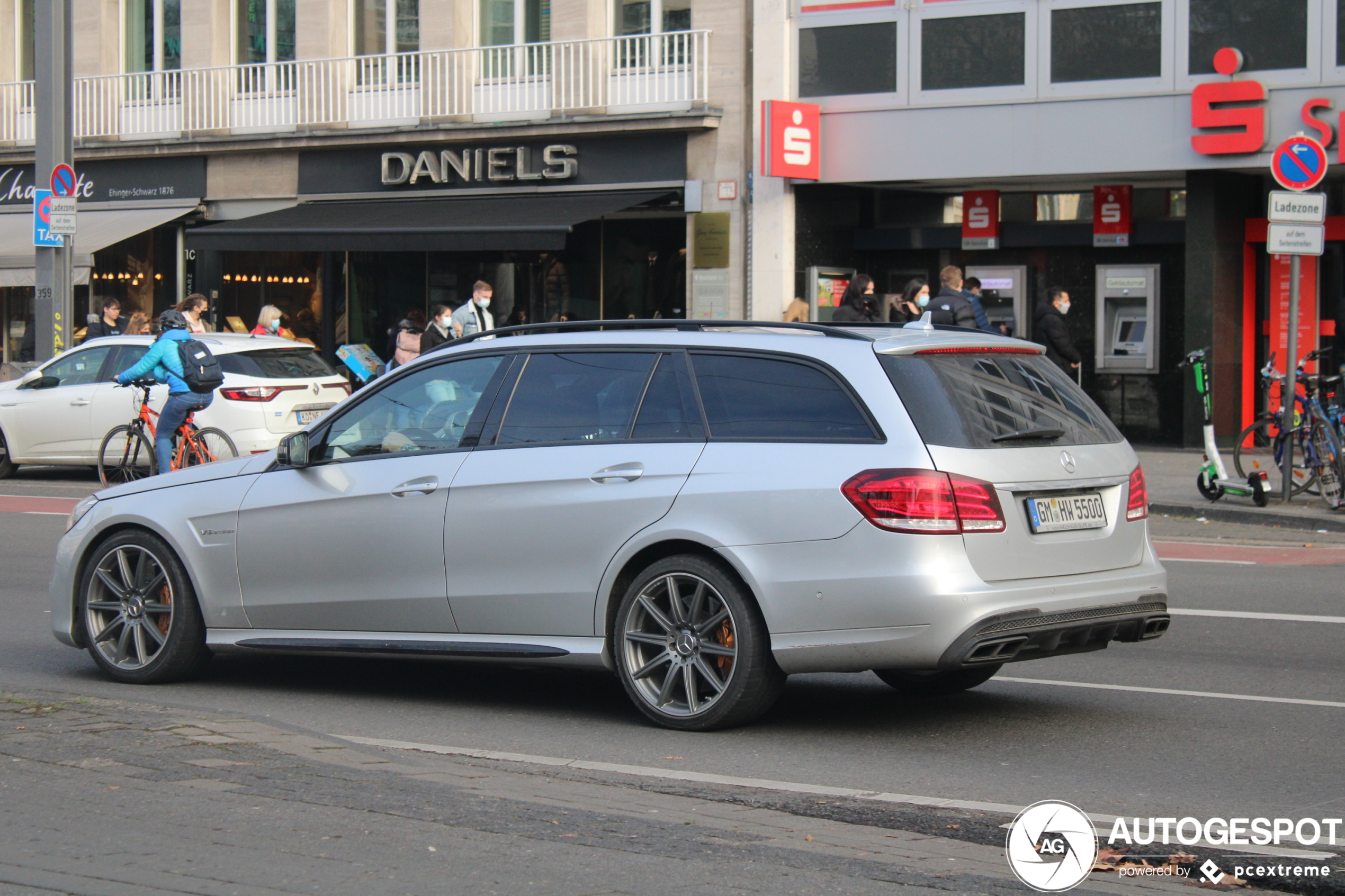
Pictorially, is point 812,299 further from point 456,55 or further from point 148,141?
point 148,141

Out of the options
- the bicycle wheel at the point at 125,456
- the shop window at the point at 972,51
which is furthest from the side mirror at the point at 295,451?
the shop window at the point at 972,51

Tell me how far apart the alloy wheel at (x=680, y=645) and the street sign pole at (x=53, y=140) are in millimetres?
17486

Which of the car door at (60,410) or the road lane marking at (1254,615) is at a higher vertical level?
the car door at (60,410)

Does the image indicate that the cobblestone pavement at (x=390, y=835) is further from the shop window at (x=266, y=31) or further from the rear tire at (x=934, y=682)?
the shop window at (x=266, y=31)

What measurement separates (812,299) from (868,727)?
54.0 ft

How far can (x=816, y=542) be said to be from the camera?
6.04 m

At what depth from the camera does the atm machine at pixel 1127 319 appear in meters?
21.1

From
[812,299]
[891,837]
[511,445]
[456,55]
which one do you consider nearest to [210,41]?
[456,55]

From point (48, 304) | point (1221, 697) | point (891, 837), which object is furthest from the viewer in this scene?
point (48, 304)

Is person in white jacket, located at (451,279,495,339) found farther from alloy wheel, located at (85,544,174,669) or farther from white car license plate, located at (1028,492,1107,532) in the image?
white car license plate, located at (1028,492,1107,532)

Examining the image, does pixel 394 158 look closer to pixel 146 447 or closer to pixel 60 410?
pixel 60 410

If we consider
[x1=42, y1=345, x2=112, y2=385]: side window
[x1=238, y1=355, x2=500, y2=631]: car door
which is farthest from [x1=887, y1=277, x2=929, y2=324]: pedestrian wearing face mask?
[x1=238, y1=355, x2=500, y2=631]: car door

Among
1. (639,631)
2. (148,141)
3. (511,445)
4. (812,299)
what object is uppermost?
(148,141)

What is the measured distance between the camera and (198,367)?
15.7m
